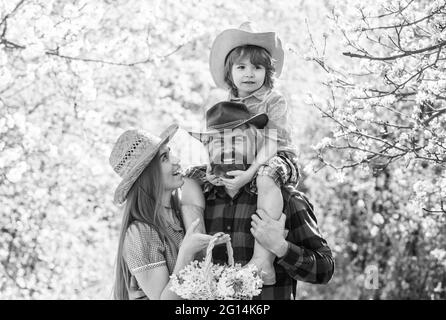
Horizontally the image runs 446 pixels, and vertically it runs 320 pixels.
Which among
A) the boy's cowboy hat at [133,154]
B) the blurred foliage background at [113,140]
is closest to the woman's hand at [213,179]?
the boy's cowboy hat at [133,154]

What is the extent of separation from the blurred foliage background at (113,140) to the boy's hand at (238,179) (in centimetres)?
101

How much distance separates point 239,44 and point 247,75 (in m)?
0.18

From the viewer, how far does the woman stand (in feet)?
11.3

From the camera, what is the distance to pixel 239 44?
3.79 meters

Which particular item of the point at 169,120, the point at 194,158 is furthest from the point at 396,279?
the point at 194,158

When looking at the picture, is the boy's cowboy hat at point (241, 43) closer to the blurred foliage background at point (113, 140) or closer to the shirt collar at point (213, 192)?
the shirt collar at point (213, 192)

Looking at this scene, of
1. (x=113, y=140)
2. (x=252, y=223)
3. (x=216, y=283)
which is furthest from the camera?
(x=113, y=140)

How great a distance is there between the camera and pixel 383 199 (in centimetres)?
948

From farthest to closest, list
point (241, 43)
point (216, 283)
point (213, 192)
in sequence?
point (241, 43) < point (213, 192) < point (216, 283)

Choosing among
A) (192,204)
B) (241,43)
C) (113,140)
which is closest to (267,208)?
(192,204)

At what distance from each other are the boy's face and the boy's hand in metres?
0.42

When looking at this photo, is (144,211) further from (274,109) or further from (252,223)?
(274,109)

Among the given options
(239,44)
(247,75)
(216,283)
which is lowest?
(216,283)
